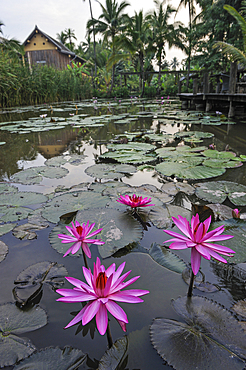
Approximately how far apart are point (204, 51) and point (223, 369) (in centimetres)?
1802

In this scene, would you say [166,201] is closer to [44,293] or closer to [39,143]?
[44,293]

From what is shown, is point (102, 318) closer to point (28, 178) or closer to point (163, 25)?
point (28, 178)

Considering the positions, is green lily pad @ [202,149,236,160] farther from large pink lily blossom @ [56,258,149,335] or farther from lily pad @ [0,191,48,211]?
large pink lily blossom @ [56,258,149,335]

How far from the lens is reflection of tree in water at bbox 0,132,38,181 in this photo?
2.02 m

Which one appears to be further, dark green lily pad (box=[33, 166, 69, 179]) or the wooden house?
the wooden house

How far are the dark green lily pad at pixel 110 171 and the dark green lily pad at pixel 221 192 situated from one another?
23.7 inches

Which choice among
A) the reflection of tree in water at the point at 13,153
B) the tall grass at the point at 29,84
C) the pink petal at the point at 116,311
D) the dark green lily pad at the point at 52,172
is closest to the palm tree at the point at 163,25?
the tall grass at the point at 29,84

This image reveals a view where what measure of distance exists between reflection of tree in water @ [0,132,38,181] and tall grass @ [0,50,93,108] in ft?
15.1

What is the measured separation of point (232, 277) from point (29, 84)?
9427 mm

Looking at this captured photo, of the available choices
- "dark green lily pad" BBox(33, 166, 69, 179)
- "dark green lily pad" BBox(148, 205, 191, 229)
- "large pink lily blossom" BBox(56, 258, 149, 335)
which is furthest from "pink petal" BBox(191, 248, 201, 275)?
"dark green lily pad" BBox(33, 166, 69, 179)

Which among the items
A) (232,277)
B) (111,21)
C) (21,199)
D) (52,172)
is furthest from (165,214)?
(111,21)

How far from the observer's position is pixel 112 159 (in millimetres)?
2256

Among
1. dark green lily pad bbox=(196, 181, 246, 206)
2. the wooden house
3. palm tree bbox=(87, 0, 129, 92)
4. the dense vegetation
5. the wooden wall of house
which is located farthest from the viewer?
the wooden wall of house

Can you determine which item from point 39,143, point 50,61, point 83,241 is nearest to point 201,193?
point 83,241
